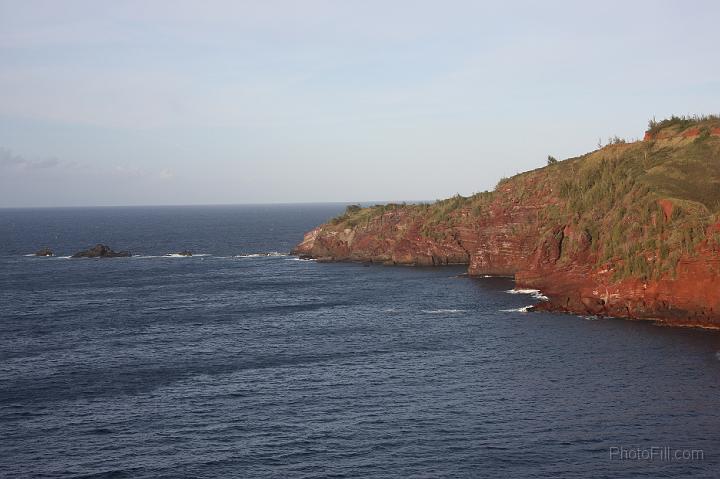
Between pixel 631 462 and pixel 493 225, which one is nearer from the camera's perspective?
pixel 631 462

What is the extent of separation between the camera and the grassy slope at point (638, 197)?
90875 millimetres

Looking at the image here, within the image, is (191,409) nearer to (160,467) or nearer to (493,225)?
(160,467)

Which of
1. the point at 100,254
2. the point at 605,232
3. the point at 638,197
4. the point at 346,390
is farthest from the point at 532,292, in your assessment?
the point at 100,254

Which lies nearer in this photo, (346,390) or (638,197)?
(346,390)

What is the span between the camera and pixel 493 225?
139000 millimetres

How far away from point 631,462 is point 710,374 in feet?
72.4

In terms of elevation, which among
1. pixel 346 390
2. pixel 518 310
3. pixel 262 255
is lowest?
pixel 346 390

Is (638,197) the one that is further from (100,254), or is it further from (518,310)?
(100,254)

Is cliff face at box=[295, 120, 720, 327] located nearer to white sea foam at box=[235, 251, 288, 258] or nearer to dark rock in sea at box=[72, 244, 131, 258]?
white sea foam at box=[235, 251, 288, 258]

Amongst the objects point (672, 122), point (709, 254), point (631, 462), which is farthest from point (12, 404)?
point (672, 122)

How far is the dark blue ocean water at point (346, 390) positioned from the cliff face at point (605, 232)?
5.80 m

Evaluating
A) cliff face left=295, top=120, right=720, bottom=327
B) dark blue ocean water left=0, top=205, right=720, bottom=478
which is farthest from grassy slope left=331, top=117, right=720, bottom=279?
dark blue ocean water left=0, top=205, right=720, bottom=478

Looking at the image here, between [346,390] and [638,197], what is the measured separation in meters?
58.2

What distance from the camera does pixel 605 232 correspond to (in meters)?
103
